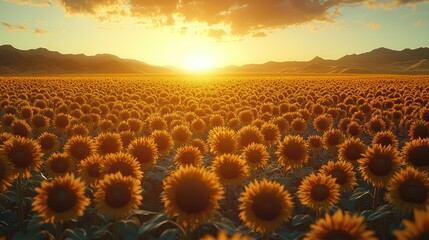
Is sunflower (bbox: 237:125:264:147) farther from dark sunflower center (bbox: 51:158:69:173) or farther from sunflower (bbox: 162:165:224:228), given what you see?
sunflower (bbox: 162:165:224:228)

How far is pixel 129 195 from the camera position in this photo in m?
5.44

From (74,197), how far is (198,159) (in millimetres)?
3213

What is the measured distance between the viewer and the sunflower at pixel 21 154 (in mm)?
6695

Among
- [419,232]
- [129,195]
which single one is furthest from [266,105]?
[419,232]

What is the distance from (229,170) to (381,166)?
115 inches

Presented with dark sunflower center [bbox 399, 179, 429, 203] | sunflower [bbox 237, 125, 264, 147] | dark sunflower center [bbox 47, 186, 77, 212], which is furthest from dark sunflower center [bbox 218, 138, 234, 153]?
dark sunflower center [bbox 47, 186, 77, 212]

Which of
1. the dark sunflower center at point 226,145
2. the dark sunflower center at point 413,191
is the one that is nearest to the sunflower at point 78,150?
Answer: the dark sunflower center at point 226,145

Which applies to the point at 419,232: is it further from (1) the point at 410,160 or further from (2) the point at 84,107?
(2) the point at 84,107

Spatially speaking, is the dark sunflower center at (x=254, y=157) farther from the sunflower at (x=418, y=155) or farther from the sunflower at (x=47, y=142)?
the sunflower at (x=47, y=142)

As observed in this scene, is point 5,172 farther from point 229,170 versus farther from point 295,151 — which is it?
point 295,151

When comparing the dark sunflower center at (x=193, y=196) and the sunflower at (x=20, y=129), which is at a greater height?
the dark sunflower center at (x=193, y=196)

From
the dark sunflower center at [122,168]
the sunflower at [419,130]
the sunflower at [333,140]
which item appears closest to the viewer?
the dark sunflower center at [122,168]

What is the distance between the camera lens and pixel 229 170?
6.87 metres

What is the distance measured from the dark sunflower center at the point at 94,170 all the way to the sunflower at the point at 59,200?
4.92 ft
